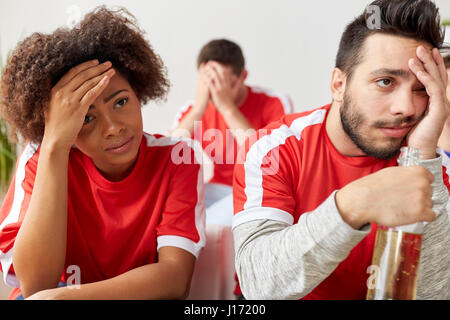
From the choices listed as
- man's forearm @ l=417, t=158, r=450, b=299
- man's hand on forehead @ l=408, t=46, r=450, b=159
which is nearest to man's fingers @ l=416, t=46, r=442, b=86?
man's hand on forehead @ l=408, t=46, r=450, b=159

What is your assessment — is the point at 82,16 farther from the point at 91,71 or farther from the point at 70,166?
the point at 70,166

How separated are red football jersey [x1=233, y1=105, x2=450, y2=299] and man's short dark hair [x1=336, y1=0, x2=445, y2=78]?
15 centimetres

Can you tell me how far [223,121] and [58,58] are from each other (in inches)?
39.9

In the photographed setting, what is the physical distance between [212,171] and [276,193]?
3.28ft

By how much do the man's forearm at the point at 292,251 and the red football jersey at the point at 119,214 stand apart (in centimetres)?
21

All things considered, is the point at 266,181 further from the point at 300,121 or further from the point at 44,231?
the point at 44,231

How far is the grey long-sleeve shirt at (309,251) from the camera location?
1.76ft

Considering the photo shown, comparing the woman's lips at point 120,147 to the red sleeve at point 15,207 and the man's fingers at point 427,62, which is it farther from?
the man's fingers at point 427,62

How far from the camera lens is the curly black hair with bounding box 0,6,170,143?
2.58 feet

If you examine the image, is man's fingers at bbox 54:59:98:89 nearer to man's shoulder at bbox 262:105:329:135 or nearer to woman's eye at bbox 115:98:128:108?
woman's eye at bbox 115:98:128:108

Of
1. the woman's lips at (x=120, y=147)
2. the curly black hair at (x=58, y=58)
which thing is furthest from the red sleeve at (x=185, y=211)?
the curly black hair at (x=58, y=58)

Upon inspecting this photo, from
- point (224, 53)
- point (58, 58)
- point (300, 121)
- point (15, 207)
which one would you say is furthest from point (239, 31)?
point (15, 207)

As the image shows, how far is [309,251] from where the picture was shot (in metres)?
0.55
